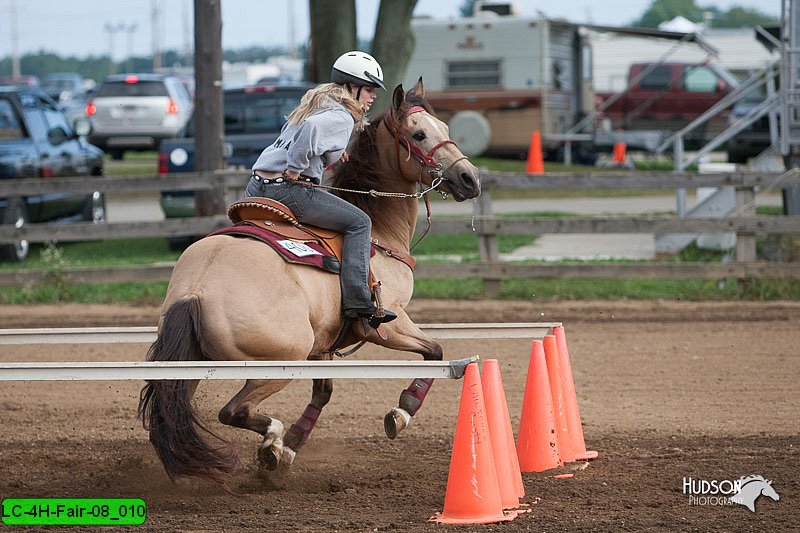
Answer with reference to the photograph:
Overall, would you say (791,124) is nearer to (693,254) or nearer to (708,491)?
(693,254)

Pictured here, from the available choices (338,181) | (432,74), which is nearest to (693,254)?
(338,181)

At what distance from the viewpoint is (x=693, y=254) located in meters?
14.0

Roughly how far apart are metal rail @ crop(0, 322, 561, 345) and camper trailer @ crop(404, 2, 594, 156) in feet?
65.5

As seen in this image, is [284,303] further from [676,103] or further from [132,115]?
[676,103]

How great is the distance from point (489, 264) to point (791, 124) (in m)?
5.62

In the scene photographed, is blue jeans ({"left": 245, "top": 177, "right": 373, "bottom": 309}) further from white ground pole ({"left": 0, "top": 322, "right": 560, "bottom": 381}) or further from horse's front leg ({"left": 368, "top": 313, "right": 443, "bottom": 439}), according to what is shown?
white ground pole ({"left": 0, "top": 322, "right": 560, "bottom": 381})

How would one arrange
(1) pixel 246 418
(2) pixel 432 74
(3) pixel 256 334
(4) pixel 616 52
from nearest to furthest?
(3) pixel 256 334 → (1) pixel 246 418 → (2) pixel 432 74 → (4) pixel 616 52

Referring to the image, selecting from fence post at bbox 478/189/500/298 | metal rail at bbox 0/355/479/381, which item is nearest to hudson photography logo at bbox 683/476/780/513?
metal rail at bbox 0/355/479/381

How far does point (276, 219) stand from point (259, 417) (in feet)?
3.49

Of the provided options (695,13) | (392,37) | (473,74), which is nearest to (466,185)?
(392,37)

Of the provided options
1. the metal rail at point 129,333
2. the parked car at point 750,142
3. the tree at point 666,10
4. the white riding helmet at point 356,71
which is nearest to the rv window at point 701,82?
the parked car at point 750,142

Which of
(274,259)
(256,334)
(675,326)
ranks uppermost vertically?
(274,259)

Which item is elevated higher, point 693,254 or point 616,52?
point 616,52

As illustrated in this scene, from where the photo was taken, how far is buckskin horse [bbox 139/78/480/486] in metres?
5.20
